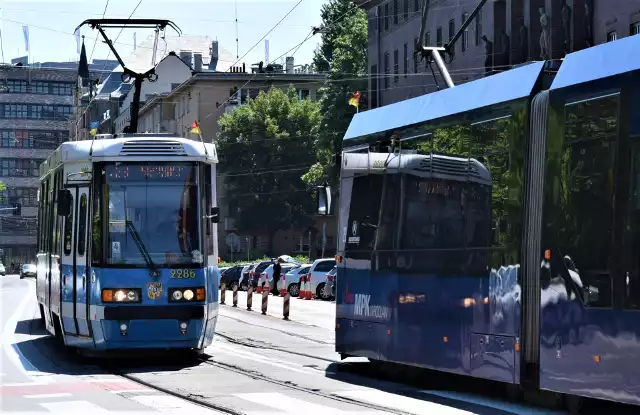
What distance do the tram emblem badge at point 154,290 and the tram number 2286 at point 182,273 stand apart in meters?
0.22

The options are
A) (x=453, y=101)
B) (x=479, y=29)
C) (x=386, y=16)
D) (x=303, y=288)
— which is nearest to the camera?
(x=453, y=101)

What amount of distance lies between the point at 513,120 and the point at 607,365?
124 inches

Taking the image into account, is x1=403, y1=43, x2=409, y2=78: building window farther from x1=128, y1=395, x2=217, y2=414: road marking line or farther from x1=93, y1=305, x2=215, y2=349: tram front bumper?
x1=128, y1=395, x2=217, y2=414: road marking line

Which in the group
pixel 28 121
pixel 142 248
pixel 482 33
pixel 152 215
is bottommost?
pixel 142 248

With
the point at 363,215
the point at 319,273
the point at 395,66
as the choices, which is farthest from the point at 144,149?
the point at 395,66

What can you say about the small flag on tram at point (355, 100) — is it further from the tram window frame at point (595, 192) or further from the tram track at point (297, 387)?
the tram window frame at point (595, 192)

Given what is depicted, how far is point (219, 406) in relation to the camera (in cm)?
1311

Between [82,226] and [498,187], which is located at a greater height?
[498,187]

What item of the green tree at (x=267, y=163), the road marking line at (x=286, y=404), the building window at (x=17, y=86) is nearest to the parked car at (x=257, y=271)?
the green tree at (x=267, y=163)

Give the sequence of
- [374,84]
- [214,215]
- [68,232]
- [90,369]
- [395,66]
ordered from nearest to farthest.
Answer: [90,369] < [214,215] < [68,232] < [395,66] < [374,84]

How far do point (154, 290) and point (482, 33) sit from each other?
126 feet

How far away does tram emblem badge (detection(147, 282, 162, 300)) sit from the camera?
17547mm

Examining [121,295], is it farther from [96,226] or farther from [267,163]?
[267,163]

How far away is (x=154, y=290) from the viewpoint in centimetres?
1758
